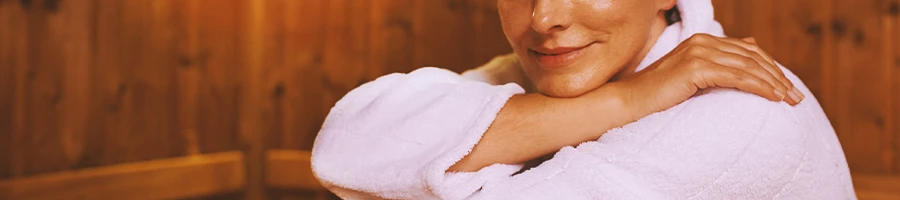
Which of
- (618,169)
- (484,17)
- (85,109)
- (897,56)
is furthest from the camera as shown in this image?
(484,17)

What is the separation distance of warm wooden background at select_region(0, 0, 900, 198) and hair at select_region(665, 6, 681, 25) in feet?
5.64

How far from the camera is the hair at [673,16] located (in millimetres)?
1152

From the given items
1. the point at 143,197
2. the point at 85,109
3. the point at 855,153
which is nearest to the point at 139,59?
the point at 85,109

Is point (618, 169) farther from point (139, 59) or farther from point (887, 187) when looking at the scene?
point (139, 59)

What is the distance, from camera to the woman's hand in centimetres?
90

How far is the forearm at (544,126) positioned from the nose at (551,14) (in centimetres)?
9

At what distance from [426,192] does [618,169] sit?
0.73 ft

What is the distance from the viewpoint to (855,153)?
2643mm

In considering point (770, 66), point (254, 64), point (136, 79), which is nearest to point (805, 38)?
point (770, 66)

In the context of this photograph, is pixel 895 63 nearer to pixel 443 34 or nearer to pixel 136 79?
pixel 443 34

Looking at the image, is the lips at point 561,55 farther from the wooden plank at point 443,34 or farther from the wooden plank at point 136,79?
the wooden plank at point 443,34

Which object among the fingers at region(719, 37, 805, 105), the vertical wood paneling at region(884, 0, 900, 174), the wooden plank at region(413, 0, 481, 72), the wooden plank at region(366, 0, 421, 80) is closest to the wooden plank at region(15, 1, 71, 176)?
the wooden plank at region(366, 0, 421, 80)

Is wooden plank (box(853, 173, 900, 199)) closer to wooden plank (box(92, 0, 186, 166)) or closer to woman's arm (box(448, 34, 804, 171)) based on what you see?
woman's arm (box(448, 34, 804, 171))

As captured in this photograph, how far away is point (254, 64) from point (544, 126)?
8.76 feet
